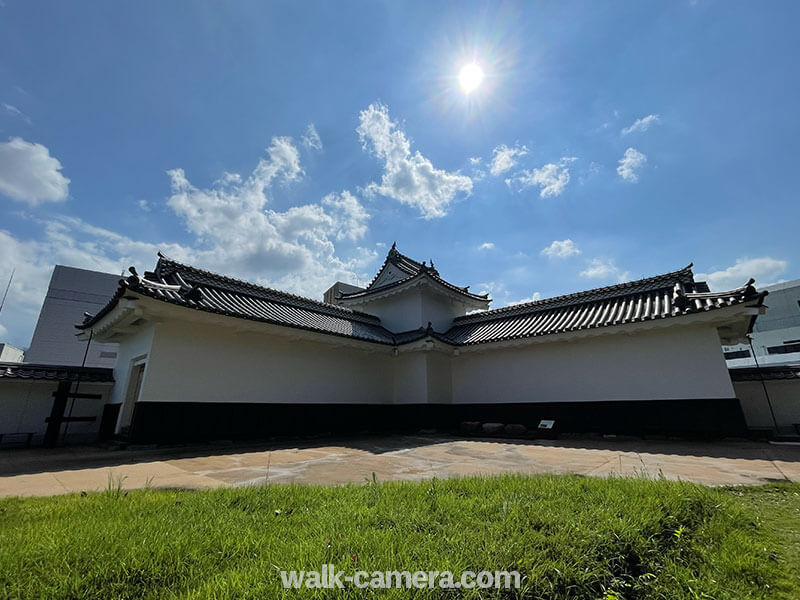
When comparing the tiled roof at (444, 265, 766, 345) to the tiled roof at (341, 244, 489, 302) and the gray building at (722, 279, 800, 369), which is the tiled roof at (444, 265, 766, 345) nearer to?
the tiled roof at (341, 244, 489, 302)

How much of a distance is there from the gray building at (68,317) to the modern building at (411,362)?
2056cm

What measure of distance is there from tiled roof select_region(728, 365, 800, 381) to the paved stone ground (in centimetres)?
304

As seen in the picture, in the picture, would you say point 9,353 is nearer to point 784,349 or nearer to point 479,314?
point 479,314

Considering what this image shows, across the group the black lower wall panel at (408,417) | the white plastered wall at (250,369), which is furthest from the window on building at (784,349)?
the white plastered wall at (250,369)

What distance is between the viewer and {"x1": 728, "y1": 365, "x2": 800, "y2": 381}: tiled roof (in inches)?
346

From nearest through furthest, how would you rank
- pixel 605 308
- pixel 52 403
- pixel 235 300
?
pixel 52 403 → pixel 235 300 → pixel 605 308

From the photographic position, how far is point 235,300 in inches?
393

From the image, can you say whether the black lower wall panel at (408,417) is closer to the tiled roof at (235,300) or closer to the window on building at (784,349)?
the tiled roof at (235,300)

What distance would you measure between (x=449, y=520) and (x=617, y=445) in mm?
7016

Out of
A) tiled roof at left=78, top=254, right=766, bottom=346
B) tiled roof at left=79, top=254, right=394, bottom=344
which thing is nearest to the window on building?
tiled roof at left=78, top=254, right=766, bottom=346

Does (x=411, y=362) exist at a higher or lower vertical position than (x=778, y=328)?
lower

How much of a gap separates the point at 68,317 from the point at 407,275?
89.8 ft

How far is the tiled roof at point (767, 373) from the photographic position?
8.78 metres

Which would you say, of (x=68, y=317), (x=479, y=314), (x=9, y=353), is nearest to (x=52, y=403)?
(x=479, y=314)
